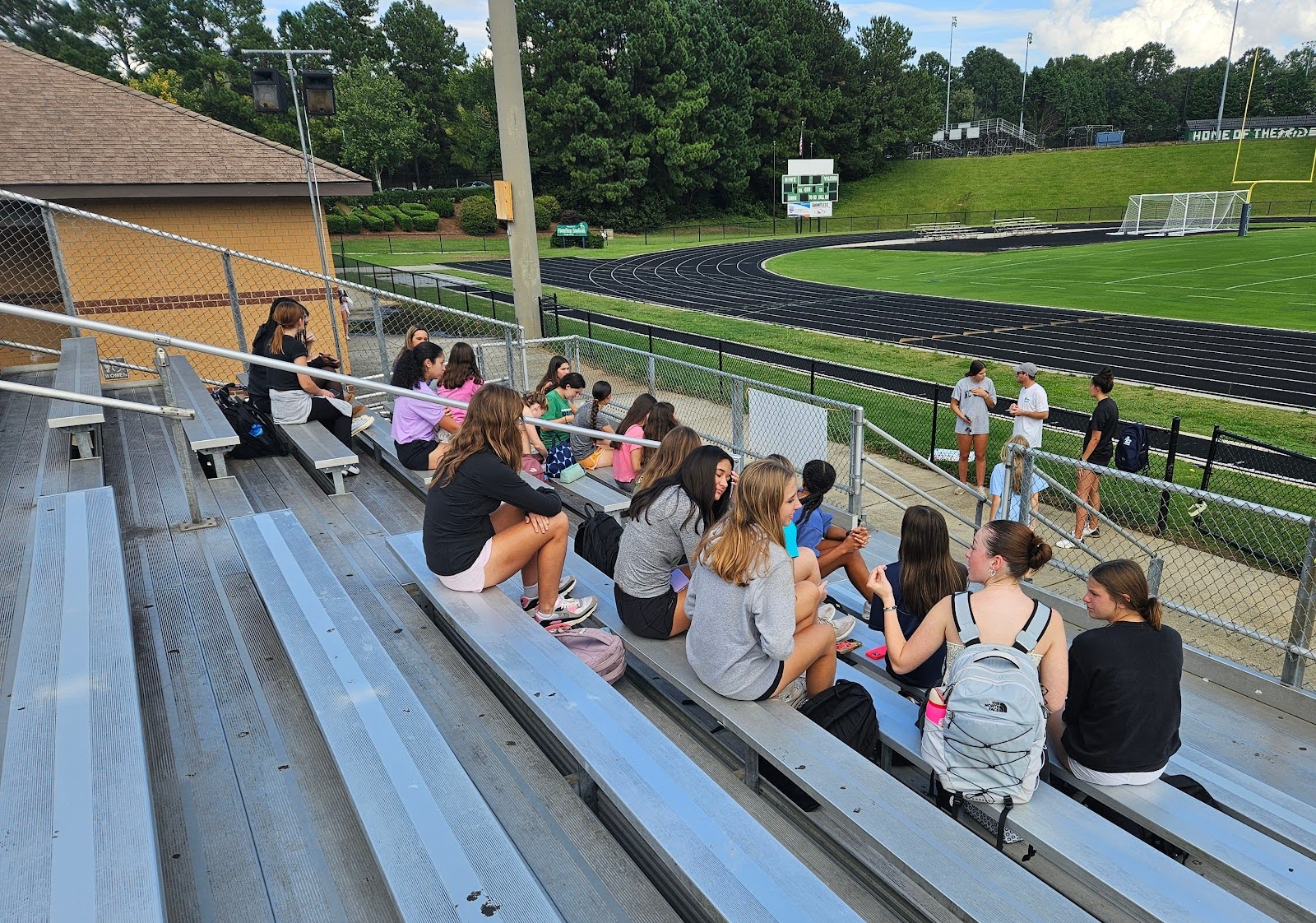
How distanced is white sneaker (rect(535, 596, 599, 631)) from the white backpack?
183 cm

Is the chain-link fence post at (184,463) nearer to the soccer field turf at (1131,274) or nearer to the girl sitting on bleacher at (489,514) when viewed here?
the girl sitting on bleacher at (489,514)

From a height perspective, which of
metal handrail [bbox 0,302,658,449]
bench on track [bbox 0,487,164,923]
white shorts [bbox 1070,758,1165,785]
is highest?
metal handrail [bbox 0,302,658,449]

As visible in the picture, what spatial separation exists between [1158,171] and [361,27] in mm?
74634

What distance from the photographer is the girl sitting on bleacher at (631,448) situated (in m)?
7.01

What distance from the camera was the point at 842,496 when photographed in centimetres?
1016

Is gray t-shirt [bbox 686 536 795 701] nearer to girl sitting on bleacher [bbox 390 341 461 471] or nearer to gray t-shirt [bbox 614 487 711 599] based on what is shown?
gray t-shirt [bbox 614 487 711 599]

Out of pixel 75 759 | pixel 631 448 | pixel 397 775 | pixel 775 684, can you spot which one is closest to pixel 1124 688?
pixel 775 684

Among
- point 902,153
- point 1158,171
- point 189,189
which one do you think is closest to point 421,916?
point 189,189

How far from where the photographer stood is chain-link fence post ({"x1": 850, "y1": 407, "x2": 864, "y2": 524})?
25.2 ft

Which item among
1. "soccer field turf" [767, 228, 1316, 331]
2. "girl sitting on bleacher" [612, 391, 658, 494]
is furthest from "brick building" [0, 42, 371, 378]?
"soccer field turf" [767, 228, 1316, 331]

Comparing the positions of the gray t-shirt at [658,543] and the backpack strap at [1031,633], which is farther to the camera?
the gray t-shirt at [658,543]

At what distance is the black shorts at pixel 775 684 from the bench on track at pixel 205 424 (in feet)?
13.6

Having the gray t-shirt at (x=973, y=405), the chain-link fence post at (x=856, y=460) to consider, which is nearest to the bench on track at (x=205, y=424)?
the chain-link fence post at (x=856, y=460)

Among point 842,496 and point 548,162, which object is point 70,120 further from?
point 548,162
